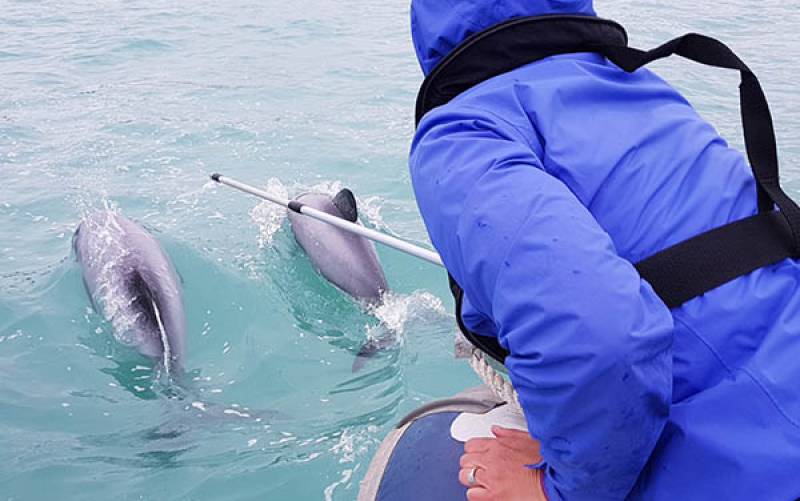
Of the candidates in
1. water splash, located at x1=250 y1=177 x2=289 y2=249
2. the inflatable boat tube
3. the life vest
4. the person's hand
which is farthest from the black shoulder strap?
water splash, located at x1=250 y1=177 x2=289 y2=249

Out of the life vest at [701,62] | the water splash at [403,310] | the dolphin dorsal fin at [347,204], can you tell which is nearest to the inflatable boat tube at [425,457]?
the life vest at [701,62]

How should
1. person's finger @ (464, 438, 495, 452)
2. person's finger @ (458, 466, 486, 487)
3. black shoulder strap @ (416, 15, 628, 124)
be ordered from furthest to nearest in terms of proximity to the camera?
person's finger @ (464, 438, 495, 452) → person's finger @ (458, 466, 486, 487) → black shoulder strap @ (416, 15, 628, 124)

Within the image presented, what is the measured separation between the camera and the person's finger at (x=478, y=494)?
2.36 meters

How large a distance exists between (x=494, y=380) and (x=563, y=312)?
143cm

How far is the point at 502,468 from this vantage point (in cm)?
242

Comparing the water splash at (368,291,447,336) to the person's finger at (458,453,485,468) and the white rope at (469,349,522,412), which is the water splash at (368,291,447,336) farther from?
the person's finger at (458,453,485,468)

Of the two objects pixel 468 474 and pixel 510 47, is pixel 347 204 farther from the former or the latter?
pixel 510 47

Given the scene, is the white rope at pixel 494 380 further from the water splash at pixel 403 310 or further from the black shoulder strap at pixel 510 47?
the water splash at pixel 403 310

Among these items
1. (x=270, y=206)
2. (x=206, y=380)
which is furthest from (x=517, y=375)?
(x=270, y=206)

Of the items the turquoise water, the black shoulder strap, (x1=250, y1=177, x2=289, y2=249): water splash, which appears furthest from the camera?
(x1=250, y1=177, x2=289, y2=249): water splash

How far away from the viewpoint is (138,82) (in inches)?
505

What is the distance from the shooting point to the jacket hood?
2.21 metres

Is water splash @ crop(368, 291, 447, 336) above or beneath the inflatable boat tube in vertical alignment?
beneath

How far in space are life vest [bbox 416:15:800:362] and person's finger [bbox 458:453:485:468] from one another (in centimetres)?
35
